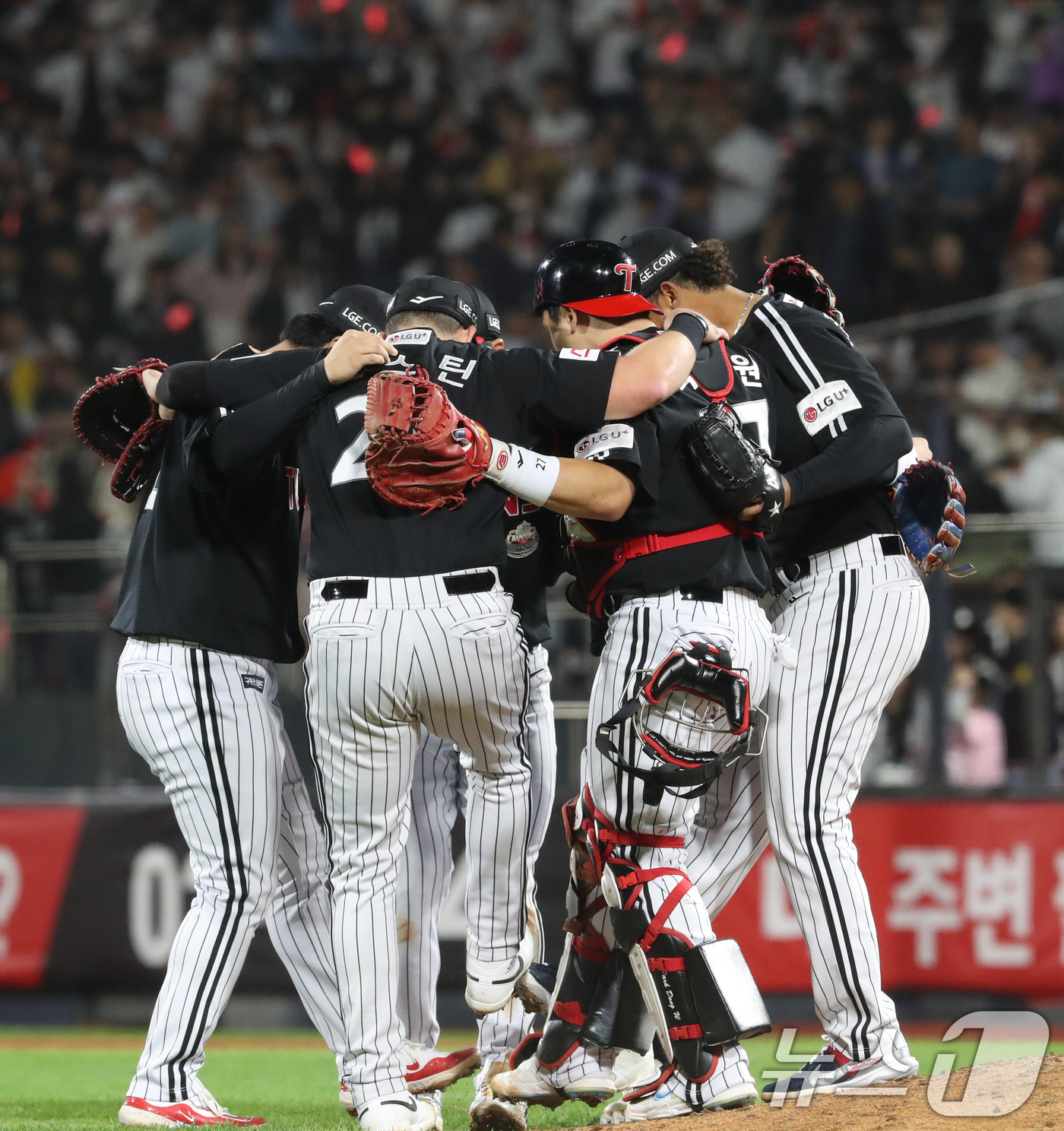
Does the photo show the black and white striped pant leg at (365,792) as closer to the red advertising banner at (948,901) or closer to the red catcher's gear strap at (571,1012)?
the red catcher's gear strap at (571,1012)

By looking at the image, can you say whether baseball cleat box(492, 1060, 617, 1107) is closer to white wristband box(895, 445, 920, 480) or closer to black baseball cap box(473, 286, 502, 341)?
white wristband box(895, 445, 920, 480)

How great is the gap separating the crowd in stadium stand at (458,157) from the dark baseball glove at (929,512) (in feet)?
20.6

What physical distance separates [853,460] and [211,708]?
5.94 feet

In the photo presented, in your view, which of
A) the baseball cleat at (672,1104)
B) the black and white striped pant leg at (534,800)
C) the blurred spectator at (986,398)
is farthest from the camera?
the blurred spectator at (986,398)

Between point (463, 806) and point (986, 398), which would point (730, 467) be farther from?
point (986, 398)

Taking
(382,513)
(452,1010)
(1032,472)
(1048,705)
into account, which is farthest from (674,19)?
(382,513)

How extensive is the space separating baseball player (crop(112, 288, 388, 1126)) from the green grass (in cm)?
30

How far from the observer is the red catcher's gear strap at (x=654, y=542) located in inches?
143

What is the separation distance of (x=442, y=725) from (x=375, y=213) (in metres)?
9.23

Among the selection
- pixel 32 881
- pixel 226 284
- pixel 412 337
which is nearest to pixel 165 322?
pixel 226 284

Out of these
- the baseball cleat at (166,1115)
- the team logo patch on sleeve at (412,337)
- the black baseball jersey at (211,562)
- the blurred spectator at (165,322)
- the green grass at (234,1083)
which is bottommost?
the green grass at (234,1083)

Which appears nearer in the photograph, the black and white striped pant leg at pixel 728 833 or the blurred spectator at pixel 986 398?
the black and white striped pant leg at pixel 728 833

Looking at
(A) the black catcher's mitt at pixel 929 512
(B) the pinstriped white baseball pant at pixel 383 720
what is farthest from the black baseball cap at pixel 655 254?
(B) the pinstriped white baseball pant at pixel 383 720

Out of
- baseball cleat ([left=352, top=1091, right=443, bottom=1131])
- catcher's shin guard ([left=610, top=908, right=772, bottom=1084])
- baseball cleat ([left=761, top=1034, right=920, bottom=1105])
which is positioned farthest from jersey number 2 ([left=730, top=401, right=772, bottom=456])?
baseball cleat ([left=352, top=1091, right=443, bottom=1131])
